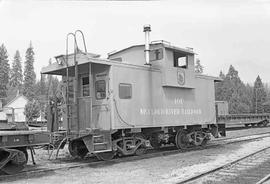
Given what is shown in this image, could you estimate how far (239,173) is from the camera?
8.57 meters

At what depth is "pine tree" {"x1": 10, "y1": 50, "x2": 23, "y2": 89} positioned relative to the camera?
83.4 meters

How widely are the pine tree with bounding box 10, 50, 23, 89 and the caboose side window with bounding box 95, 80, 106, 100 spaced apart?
251 feet

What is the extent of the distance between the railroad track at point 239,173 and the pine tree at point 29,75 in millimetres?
61043

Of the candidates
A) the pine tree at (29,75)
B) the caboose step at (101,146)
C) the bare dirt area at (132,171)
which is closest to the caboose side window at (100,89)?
the caboose step at (101,146)

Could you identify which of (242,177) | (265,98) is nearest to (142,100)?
(242,177)

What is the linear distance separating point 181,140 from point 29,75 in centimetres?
6526

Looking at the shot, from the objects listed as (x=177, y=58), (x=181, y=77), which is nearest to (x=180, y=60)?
(x=177, y=58)

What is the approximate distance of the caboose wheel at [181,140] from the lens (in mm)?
13967

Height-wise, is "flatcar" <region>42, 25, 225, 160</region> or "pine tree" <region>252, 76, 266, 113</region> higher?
"pine tree" <region>252, 76, 266, 113</region>

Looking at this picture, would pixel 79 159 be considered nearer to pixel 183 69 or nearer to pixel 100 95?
pixel 100 95

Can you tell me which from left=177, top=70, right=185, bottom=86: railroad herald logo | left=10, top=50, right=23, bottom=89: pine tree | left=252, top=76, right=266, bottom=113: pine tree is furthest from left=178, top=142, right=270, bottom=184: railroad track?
left=10, top=50, right=23, bottom=89: pine tree

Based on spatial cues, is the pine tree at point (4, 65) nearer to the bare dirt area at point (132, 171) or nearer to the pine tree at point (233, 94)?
the pine tree at point (233, 94)

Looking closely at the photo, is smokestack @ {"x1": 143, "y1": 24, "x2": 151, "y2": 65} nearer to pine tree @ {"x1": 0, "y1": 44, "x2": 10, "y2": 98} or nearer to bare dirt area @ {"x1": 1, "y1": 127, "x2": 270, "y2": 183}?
bare dirt area @ {"x1": 1, "y1": 127, "x2": 270, "y2": 183}

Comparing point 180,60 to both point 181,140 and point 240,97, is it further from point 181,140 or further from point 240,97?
point 240,97
